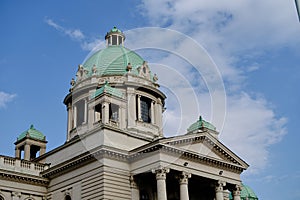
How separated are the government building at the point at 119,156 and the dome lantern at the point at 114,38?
5.54 meters

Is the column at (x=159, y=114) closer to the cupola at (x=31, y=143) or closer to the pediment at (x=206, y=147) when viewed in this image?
the pediment at (x=206, y=147)

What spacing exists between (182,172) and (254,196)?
1528 inches

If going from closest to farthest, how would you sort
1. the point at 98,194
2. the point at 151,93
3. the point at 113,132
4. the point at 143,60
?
the point at 98,194 < the point at 113,132 < the point at 151,93 < the point at 143,60

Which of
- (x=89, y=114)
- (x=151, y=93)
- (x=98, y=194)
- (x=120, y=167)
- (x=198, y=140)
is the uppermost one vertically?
(x=151, y=93)

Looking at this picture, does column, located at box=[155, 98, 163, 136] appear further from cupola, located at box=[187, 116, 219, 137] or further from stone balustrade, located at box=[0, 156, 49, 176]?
stone balustrade, located at box=[0, 156, 49, 176]

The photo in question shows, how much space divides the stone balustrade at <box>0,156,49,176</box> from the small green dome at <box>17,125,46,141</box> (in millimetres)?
7321

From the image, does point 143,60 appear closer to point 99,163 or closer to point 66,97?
point 66,97

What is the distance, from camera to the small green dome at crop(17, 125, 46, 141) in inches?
1828

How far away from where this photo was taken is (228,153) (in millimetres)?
39625

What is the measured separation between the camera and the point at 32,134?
46.8 m

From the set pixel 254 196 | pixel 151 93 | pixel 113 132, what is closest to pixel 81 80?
pixel 151 93

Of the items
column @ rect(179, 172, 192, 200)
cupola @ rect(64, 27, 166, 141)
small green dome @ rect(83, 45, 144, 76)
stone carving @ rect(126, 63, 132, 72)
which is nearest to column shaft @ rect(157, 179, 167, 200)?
column @ rect(179, 172, 192, 200)

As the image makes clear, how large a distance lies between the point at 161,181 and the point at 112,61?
19.8 m

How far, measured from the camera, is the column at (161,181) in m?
32.7
